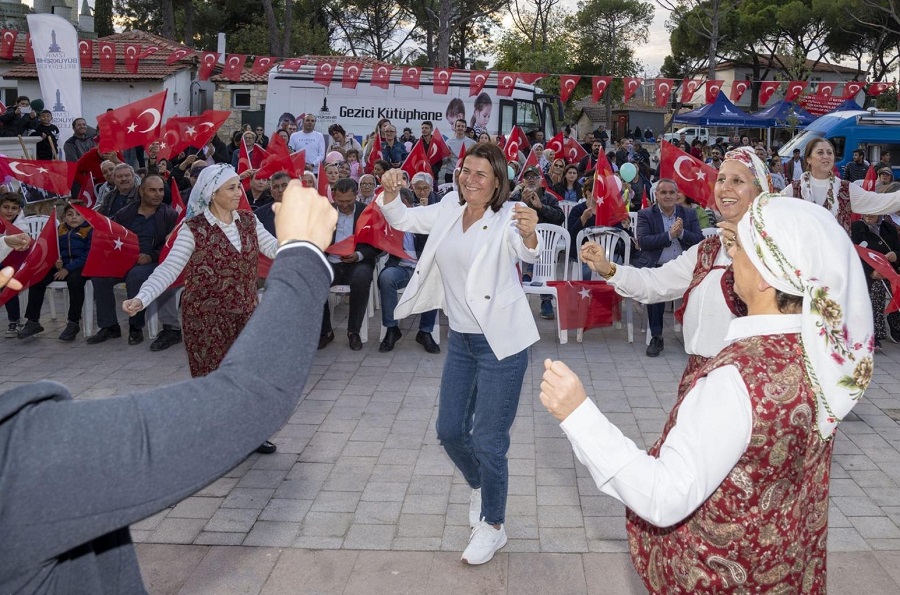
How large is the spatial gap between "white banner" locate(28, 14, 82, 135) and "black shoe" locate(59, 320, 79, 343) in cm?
665

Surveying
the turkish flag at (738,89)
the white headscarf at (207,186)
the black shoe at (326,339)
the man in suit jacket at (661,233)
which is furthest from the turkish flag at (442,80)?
the white headscarf at (207,186)

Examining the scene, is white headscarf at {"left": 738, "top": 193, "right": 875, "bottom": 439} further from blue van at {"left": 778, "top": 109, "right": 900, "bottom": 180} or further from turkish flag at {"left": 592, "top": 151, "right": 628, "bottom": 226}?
blue van at {"left": 778, "top": 109, "right": 900, "bottom": 180}

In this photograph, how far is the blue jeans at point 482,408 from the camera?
158 inches

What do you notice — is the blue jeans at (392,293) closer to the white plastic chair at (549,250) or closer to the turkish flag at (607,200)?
the white plastic chair at (549,250)

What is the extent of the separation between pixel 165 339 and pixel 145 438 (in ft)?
25.5

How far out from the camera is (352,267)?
8.93 metres

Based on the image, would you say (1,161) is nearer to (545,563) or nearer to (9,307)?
(9,307)

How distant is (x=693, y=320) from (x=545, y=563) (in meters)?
1.52

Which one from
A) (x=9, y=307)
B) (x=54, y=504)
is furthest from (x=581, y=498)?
(x=9, y=307)

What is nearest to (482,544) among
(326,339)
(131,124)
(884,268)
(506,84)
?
(326,339)

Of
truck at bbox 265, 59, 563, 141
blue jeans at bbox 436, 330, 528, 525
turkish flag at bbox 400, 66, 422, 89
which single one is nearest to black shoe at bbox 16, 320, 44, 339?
blue jeans at bbox 436, 330, 528, 525

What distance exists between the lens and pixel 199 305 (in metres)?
5.39

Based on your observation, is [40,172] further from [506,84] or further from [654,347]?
[506,84]

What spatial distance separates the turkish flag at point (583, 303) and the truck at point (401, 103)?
11.8m
